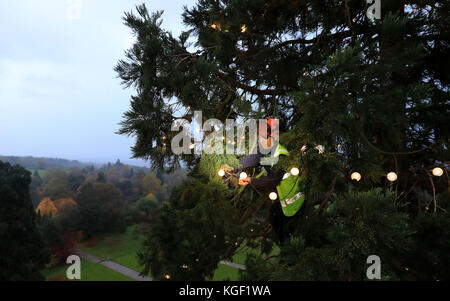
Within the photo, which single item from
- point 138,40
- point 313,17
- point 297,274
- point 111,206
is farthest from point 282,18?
point 111,206

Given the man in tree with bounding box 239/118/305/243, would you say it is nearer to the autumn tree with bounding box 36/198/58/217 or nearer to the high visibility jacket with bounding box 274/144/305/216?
the high visibility jacket with bounding box 274/144/305/216

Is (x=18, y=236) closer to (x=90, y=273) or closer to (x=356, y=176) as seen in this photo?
(x=90, y=273)

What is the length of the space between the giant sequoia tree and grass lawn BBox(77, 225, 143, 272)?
55.1 feet

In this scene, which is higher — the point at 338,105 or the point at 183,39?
the point at 183,39

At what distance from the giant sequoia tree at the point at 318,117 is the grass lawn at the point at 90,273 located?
14925 millimetres

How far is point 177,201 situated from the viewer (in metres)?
2.11

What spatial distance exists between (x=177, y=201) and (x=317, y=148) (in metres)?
1.40

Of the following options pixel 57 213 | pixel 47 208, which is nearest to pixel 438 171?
pixel 57 213

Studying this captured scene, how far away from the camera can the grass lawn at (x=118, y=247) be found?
16.9 meters

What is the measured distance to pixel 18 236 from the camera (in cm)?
1118

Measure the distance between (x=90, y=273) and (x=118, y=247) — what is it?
155 inches

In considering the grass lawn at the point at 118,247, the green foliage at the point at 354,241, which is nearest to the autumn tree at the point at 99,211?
the grass lawn at the point at 118,247

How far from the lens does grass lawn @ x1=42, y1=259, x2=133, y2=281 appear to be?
1394 centimetres
